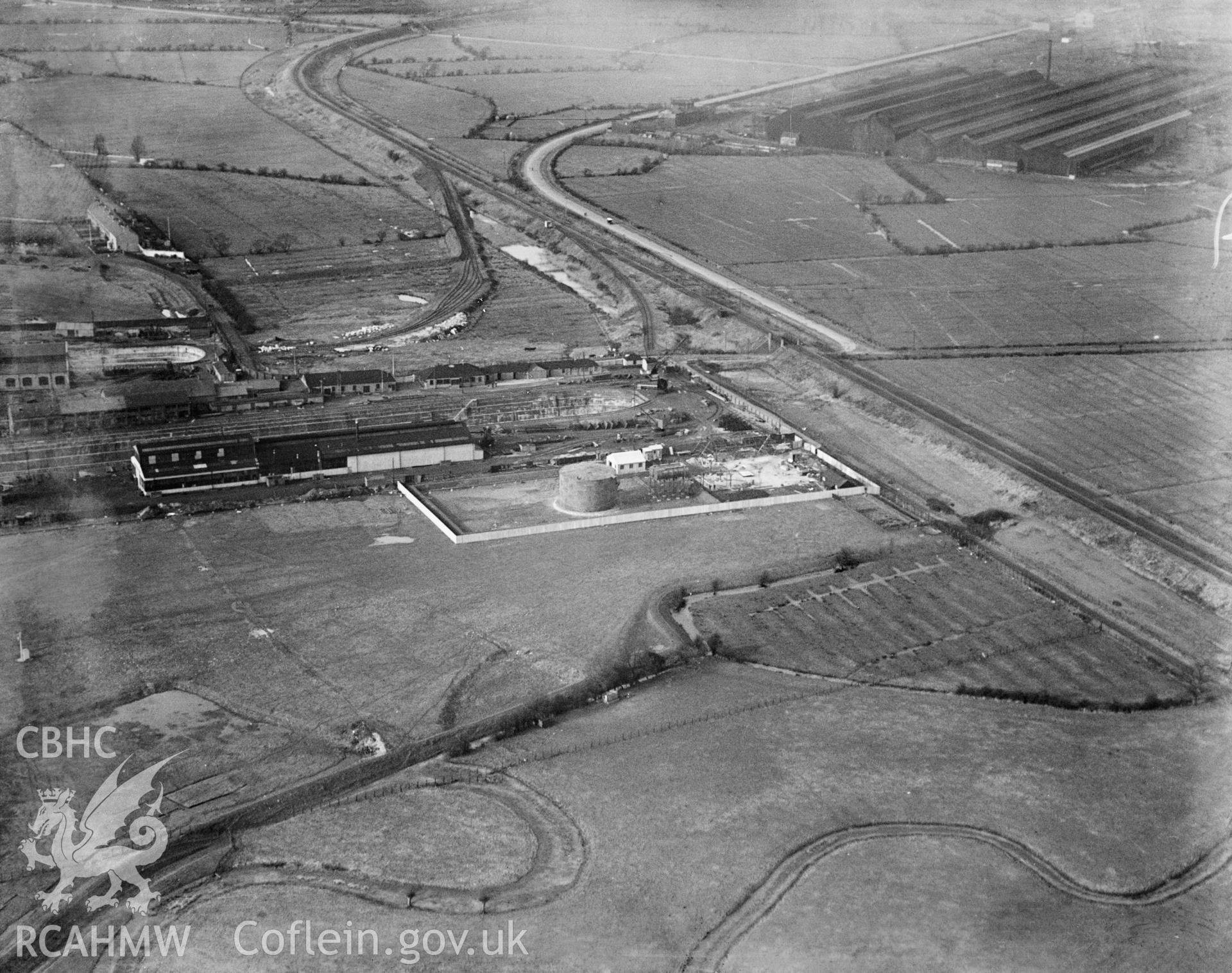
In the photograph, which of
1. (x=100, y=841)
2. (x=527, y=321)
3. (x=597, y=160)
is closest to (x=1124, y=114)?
(x=597, y=160)

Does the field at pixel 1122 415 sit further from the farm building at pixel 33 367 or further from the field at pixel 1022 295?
the farm building at pixel 33 367

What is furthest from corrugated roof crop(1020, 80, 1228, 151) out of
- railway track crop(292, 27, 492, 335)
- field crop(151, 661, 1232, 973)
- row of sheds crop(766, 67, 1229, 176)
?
field crop(151, 661, 1232, 973)

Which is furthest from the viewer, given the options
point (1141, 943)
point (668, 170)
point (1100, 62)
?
point (1100, 62)

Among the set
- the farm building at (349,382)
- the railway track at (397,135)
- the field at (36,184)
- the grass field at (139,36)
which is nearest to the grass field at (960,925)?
the farm building at (349,382)

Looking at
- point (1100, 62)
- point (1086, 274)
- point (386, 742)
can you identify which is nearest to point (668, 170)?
point (1086, 274)

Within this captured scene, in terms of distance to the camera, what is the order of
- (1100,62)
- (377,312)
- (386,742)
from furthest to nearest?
(1100,62) → (377,312) → (386,742)

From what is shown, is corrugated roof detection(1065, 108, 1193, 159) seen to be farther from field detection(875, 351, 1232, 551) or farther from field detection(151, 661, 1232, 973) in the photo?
field detection(151, 661, 1232, 973)

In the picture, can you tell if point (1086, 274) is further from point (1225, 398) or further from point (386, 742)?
point (386, 742)
